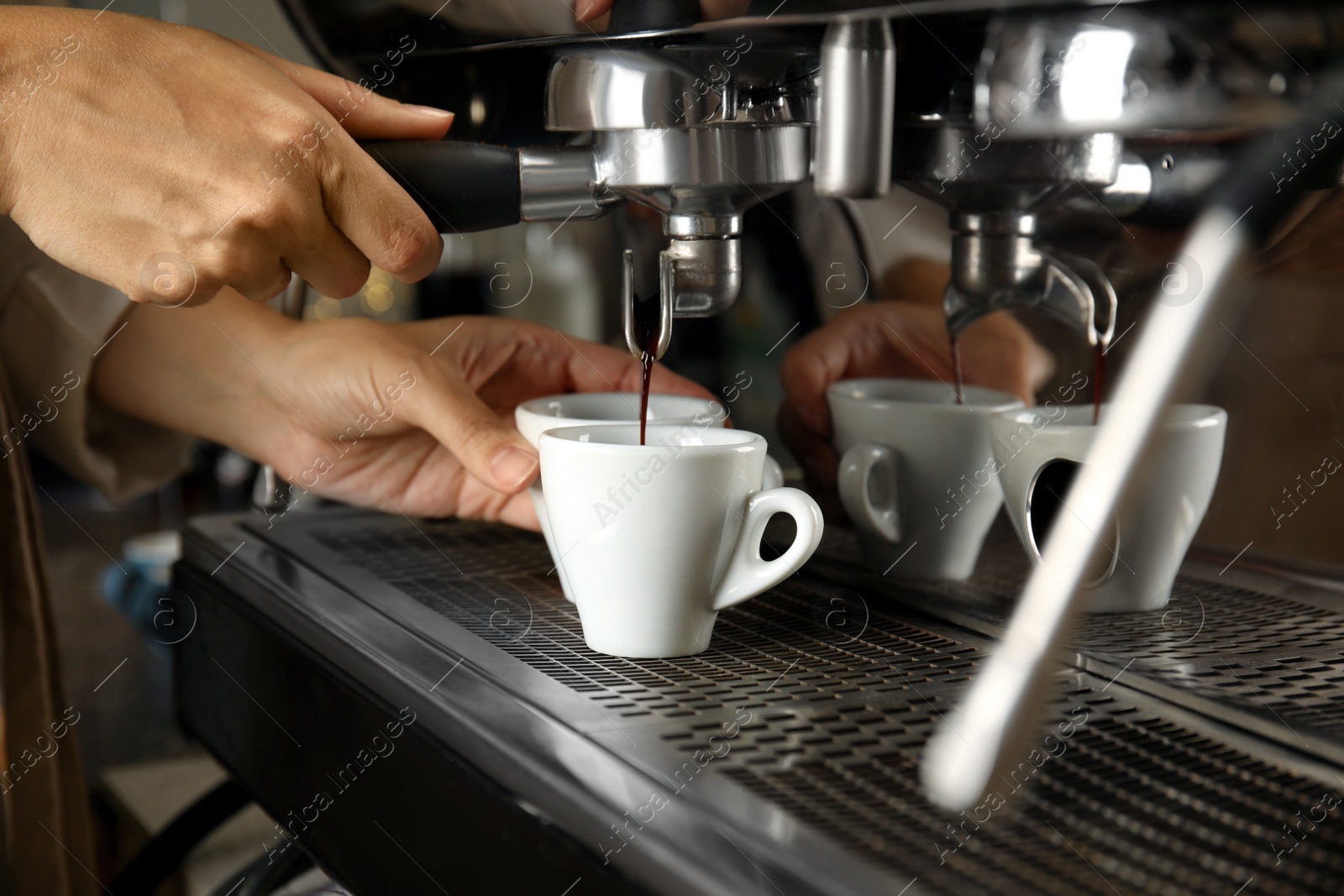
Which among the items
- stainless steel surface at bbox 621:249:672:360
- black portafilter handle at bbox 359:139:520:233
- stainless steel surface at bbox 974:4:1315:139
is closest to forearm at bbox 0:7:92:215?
black portafilter handle at bbox 359:139:520:233

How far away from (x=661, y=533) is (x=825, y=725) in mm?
A: 87

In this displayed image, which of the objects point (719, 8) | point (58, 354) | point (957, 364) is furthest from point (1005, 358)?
point (58, 354)

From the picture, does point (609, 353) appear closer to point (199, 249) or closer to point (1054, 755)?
point (199, 249)

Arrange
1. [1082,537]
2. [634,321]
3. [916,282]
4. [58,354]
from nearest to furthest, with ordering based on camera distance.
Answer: [1082,537], [634,321], [916,282], [58,354]

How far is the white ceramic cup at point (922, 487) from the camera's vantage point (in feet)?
1.65

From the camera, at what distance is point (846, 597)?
486 millimetres

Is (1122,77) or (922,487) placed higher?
(1122,77)

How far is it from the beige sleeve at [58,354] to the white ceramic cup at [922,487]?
41 cm

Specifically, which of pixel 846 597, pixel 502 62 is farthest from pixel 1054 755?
pixel 502 62

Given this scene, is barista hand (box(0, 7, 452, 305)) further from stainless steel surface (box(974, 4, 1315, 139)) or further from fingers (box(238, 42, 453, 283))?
stainless steel surface (box(974, 4, 1315, 139))

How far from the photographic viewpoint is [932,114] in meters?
0.43

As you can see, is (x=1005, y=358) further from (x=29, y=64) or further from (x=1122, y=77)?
(x=29, y=64)

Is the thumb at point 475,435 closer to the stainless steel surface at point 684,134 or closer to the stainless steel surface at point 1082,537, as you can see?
the stainless steel surface at point 684,134

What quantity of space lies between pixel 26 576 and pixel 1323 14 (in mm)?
626
